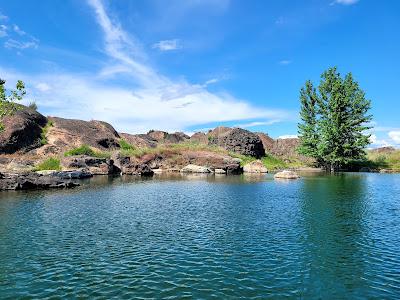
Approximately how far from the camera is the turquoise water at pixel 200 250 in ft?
53.2

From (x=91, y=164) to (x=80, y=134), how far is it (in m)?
32.6

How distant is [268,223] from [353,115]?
7828 centimetres

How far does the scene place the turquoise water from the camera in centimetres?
1620

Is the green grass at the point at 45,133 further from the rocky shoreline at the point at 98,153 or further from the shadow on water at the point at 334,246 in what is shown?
the shadow on water at the point at 334,246

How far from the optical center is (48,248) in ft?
72.7

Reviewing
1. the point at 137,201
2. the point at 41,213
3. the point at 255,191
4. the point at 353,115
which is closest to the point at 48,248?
the point at 41,213

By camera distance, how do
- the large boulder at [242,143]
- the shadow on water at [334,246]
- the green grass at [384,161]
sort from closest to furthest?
the shadow on water at [334,246] < the green grass at [384,161] < the large boulder at [242,143]

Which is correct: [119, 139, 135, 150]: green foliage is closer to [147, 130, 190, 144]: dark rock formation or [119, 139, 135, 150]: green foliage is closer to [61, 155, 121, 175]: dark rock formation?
[61, 155, 121, 175]: dark rock formation

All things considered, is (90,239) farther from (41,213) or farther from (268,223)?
(268,223)

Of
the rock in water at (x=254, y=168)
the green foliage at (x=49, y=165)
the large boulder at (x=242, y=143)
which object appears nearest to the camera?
the green foliage at (x=49, y=165)

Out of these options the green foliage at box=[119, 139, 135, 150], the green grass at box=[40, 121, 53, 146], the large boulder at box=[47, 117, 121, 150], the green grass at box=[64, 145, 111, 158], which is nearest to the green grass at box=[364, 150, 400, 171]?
the green foliage at box=[119, 139, 135, 150]

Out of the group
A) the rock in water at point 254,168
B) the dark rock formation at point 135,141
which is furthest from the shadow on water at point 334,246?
the dark rock formation at point 135,141

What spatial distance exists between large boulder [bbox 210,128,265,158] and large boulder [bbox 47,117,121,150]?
39.4 meters

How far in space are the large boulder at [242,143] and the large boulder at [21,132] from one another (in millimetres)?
60469
